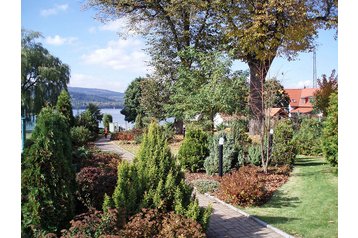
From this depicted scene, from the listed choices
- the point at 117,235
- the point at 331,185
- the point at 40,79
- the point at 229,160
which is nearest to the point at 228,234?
the point at 117,235

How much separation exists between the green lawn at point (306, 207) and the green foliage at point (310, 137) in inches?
110

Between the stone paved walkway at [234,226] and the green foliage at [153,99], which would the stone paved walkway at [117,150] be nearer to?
the green foliage at [153,99]

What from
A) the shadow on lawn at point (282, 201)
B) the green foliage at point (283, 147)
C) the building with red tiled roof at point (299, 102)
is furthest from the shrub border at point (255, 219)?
the building with red tiled roof at point (299, 102)

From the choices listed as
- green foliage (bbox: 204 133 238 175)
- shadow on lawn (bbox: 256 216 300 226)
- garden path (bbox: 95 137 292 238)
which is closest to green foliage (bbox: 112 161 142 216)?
garden path (bbox: 95 137 292 238)

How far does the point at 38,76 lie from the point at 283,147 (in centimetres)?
1016

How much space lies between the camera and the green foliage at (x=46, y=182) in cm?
308

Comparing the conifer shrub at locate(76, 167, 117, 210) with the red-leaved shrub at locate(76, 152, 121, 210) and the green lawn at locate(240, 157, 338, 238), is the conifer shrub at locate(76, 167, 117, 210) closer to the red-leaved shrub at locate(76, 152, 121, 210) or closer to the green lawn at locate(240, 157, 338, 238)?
the red-leaved shrub at locate(76, 152, 121, 210)

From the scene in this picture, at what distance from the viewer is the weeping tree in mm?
12617

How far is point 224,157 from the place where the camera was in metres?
6.82

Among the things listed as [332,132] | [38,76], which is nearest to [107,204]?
[332,132]

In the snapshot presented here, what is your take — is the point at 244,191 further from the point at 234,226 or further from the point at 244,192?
the point at 234,226

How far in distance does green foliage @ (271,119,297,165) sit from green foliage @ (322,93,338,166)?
186cm

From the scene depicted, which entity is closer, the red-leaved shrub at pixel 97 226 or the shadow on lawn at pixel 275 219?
the red-leaved shrub at pixel 97 226
